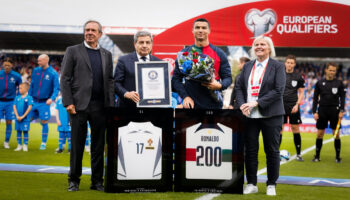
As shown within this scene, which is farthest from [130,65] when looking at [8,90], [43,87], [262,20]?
[262,20]

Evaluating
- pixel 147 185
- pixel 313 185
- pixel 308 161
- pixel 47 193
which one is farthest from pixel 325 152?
pixel 47 193

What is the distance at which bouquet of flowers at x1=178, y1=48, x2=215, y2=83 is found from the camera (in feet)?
15.3

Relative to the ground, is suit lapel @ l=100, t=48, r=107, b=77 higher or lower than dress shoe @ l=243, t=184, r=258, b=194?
higher

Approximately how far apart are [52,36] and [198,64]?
25.4 meters

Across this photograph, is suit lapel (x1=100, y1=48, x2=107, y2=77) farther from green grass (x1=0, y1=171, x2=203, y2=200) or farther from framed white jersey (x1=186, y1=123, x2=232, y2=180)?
green grass (x1=0, y1=171, x2=203, y2=200)

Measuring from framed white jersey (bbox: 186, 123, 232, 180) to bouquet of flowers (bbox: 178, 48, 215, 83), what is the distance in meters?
0.59

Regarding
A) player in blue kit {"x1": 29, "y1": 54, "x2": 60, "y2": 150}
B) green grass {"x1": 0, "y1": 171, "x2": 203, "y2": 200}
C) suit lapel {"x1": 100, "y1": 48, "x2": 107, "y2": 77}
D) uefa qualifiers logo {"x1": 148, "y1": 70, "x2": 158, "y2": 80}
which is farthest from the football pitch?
player in blue kit {"x1": 29, "y1": 54, "x2": 60, "y2": 150}

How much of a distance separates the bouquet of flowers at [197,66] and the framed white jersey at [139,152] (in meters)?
0.75

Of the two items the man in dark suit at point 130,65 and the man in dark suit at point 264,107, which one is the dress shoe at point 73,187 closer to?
the man in dark suit at point 130,65

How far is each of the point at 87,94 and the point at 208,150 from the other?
1.53 metres

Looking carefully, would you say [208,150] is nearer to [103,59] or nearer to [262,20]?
[103,59]

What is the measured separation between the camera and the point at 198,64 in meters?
4.66

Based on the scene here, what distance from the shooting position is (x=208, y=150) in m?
4.99

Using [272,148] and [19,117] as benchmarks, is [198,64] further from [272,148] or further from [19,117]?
[19,117]
